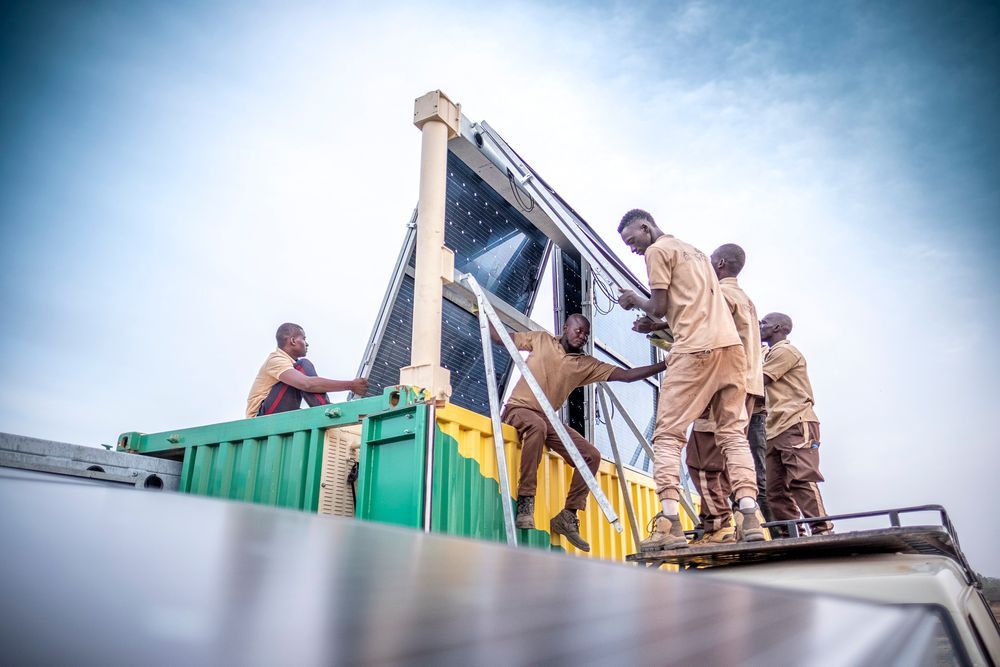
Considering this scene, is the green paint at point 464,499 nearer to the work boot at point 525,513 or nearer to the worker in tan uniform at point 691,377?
the work boot at point 525,513

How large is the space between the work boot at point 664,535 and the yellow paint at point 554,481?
25cm

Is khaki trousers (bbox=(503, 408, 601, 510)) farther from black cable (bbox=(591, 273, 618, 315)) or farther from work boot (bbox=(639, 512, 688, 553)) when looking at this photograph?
black cable (bbox=(591, 273, 618, 315))

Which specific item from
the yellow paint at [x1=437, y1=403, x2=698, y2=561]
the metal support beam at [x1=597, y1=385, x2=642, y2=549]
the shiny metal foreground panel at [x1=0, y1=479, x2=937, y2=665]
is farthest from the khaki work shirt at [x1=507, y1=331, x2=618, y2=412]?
the shiny metal foreground panel at [x1=0, y1=479, x2=937, y2=665]

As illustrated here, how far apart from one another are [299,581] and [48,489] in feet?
0.73

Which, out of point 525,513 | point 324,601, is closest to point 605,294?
point 525,513

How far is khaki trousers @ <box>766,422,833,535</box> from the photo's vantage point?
14.9 feet

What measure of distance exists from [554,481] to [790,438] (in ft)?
5.95

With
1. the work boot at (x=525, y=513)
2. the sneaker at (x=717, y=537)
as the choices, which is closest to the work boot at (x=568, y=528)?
the work boot at (x=525, y=513)

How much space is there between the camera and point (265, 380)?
A: 4660mm

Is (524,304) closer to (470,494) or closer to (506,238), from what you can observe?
(506,238)

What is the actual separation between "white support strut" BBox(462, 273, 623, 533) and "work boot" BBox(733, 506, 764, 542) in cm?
55

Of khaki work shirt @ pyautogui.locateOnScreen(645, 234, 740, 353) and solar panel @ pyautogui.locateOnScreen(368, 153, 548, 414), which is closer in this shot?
khaki work shirt @ pyautogui.locateOnScreen(645, 234, 740, 353)

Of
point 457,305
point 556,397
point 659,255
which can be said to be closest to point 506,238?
point 457,305

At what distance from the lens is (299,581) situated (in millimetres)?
292
